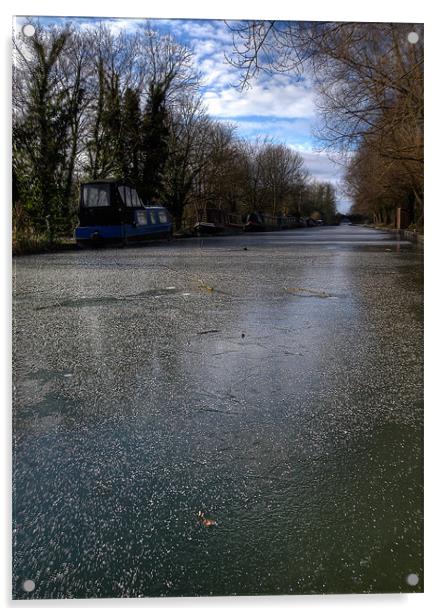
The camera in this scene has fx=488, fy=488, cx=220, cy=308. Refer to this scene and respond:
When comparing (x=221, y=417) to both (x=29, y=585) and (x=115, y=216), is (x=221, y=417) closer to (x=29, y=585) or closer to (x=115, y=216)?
(x=29, y=585)

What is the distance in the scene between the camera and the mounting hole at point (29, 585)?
3.77 ft

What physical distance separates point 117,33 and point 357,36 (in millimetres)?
785

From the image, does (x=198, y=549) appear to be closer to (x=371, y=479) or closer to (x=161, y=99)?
(x=371, y=479)

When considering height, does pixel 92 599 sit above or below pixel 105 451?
below

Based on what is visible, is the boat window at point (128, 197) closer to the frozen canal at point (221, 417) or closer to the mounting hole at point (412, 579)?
the frozen canal at point (221, 417)

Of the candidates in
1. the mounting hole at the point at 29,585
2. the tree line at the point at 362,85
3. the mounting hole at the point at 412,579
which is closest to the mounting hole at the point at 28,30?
the tree line at the point at 362,85

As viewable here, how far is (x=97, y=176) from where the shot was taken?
1669 millimetres

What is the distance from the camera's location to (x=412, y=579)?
1.16 metres

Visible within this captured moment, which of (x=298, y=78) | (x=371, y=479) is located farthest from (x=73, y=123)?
(x=371, y=479)

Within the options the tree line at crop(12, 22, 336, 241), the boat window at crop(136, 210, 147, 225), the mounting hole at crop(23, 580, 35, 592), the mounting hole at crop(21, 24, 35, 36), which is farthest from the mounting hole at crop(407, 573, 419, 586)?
the mounting hole at crop(21, 24, 35, 36)

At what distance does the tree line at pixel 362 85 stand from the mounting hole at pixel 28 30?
615 mm

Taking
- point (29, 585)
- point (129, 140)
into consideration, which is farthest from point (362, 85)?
point (29, 585)

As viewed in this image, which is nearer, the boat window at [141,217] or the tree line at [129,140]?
the tree line at [129,140]
